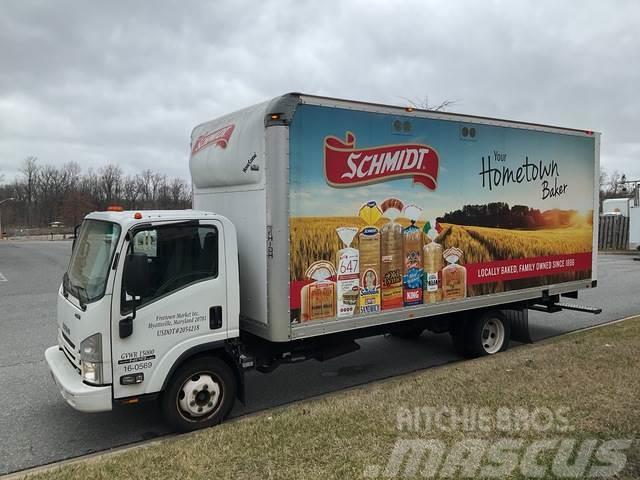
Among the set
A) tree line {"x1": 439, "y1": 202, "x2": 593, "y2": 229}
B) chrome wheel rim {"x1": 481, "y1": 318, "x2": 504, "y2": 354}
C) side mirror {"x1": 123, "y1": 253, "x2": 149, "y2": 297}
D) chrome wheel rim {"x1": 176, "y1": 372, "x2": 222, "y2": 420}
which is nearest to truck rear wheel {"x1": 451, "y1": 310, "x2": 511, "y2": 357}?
chrome wheel rim {"x1": 481, "y1": 318, "x2": 504, "y2": 354}

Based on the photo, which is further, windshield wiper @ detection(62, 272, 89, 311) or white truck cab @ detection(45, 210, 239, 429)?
windshield wiper @ detection(62, 272, 89, 311)

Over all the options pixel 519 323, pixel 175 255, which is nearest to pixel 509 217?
pixel 519 323

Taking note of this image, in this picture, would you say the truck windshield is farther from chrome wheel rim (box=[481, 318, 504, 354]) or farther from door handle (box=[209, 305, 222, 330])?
chrome wheel rim (box=[481, 318, 504, 354])

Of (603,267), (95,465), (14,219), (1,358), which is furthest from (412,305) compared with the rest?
(14,219)

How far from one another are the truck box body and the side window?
52 centimetres

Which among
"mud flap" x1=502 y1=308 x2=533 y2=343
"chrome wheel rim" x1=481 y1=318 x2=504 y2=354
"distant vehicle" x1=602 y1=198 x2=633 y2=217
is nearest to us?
"chrome wheel rim" x1=481 y1=318 x2=504 y2=354

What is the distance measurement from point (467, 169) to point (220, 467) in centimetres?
455

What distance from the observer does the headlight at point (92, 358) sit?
14.4 feet

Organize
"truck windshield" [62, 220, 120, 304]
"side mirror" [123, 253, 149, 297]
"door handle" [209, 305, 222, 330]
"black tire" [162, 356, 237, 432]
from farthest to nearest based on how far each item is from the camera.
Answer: "door handle" [209, 305, 222, 330] < "black tire" [162, 356, 237, 432] < "truck windshield" [62, 220, 120, 304] < "side mirror" [123, 253, 149, 297]

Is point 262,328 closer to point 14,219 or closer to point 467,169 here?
point 467,169

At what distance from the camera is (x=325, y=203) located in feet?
17.6

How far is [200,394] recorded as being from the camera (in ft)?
16.3

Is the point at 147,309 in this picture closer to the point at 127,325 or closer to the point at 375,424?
the point at 127,325

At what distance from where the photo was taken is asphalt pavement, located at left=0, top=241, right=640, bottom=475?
4.89 m
